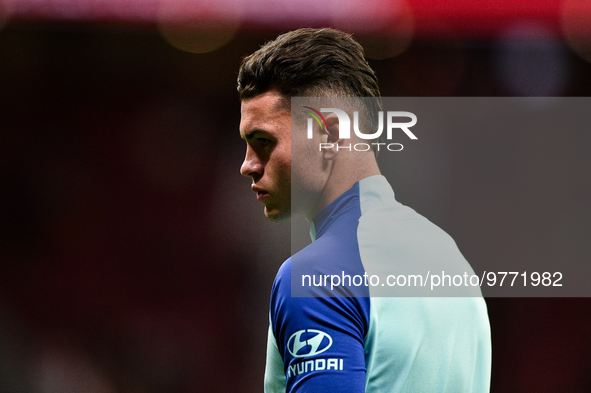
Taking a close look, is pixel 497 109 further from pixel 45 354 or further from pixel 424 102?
pixel 45 354

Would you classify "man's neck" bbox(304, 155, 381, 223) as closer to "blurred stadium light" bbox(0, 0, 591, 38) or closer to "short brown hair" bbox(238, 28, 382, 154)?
"short brown hair" bbox(238, 28, 382, 154)

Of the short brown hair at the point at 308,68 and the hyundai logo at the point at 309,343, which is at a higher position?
the short brown hair at the point at 308,68

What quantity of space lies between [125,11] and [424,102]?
2.53 metres

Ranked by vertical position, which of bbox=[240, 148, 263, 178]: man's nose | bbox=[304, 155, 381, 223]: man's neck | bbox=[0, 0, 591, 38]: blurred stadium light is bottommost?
bbox=[304, 155, 381, 223]: man's neck

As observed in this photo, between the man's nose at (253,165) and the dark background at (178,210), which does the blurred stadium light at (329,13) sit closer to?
the dark background at (178,210)

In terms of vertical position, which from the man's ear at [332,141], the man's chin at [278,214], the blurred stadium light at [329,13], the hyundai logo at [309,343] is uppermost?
the blurred stadium light at [329,13]

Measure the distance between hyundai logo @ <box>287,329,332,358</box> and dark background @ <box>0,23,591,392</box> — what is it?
104 inches

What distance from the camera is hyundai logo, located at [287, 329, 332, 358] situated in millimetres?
766

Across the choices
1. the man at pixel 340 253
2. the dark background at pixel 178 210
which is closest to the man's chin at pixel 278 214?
the man at pixel 340 253

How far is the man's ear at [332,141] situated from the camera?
3.42 feet

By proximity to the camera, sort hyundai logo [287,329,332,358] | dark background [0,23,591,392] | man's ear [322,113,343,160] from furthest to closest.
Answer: dark background [0,23,591,392] < man's ear [322,113,343,160] < hyundai logo [287,329,332,358]

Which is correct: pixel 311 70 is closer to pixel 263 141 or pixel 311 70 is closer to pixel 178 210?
pixel 263 141

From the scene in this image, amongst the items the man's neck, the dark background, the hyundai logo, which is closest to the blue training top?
the hyundai logo

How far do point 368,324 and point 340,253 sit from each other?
14 centimetres
